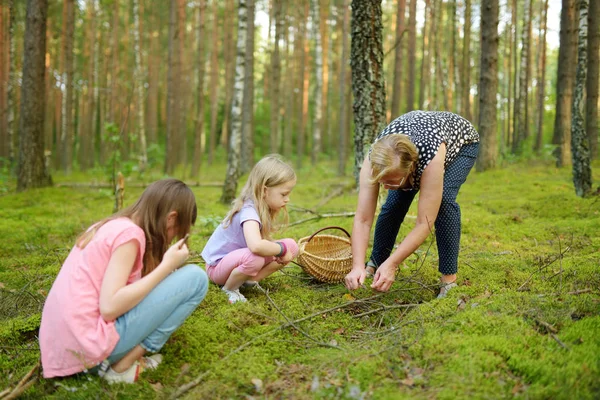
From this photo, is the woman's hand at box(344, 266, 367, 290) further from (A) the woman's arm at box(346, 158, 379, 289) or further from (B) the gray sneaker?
(B) the gray sneaker

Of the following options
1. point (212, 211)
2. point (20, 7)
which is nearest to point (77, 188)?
point (212, 211)

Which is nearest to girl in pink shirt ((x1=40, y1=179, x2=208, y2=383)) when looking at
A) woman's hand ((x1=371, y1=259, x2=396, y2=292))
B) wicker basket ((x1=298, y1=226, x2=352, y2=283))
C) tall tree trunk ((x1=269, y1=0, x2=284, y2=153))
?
woman's hand ((x1=371, y1=259, x2=396, y2=292))

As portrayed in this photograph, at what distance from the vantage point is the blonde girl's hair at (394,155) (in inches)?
117

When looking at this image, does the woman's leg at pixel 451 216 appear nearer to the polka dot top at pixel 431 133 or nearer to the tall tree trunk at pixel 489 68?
the polka dot top at pixel 431 133

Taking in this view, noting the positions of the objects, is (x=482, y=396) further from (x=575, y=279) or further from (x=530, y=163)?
(x=530, y=163)

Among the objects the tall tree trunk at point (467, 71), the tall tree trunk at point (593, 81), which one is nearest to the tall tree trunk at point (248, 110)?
the tall tree trunk at point (467, 71)

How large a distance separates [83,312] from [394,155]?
191 cm

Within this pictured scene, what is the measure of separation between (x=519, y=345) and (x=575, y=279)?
4.39ft

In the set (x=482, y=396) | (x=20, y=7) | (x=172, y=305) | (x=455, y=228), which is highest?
(x=20, y=7)

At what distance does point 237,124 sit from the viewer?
9031 millimetres

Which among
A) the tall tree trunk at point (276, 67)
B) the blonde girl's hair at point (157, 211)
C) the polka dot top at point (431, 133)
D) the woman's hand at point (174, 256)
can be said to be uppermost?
A: the tall tree trunk at point (276, 67)

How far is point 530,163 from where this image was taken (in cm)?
1272

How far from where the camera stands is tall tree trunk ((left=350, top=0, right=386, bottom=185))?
5738 millimetres

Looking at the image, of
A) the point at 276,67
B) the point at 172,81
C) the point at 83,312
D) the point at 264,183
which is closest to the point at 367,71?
the point at 264,183
